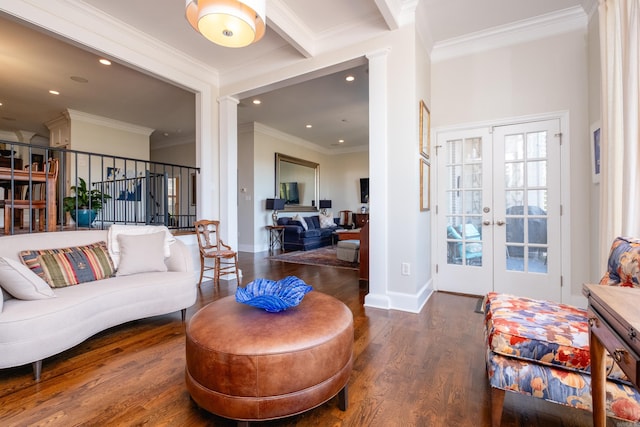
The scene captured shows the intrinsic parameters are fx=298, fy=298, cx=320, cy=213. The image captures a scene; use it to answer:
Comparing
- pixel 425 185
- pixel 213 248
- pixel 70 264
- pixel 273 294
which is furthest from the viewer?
pixel 213 248

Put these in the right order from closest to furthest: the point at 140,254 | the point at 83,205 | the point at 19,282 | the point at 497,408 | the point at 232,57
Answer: the point at 497,408, the point at 19,282, the point at 140,254, the point at 83,205, the point at 232,57

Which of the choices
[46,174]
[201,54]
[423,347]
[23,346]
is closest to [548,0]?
[423,347]

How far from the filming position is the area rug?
17.5 feet

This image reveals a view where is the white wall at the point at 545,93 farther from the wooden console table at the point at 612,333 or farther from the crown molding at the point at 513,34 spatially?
the wooden console table at the point at 612,333

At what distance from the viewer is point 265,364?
4.01 feet

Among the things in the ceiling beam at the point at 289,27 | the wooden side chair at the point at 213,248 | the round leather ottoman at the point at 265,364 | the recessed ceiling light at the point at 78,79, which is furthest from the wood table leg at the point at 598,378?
the recessed ceiling light at the point at 78,79

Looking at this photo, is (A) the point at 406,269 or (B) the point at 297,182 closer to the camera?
(A) the point at 406,269

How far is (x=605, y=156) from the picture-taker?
224 centimetres

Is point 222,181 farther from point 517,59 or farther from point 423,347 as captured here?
point 517,59

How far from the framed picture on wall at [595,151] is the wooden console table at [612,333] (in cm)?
229

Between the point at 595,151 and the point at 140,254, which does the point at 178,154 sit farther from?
the point at 595,151

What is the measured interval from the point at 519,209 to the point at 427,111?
151 centimetres

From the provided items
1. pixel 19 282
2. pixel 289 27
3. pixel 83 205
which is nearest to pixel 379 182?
pixel 289 27

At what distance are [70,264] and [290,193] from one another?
19.7 feet
